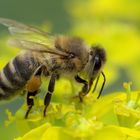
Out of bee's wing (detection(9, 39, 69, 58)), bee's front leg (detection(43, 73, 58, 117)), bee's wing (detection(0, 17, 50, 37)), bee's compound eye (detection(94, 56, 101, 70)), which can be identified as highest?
bee's wing (detection(0, 17, 50, 37))

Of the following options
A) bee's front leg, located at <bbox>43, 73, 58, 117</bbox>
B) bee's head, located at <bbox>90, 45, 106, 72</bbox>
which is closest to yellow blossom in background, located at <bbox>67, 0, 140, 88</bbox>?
bee's head, located at <bbox>90, 45, 106, 72</bbox>

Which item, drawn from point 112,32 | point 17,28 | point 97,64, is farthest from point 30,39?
point 112,32

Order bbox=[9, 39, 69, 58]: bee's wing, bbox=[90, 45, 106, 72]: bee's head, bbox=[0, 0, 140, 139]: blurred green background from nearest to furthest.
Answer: bbox=[9, 39, 69, 58]: bee's wing < bbox=[90, 45, 106, 72]: bee's head < bbox=[0, 0, 140, 139]: blurred green background

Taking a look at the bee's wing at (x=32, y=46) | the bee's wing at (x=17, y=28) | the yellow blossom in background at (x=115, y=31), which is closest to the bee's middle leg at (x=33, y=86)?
the bee's wing at (x=32, y=46)

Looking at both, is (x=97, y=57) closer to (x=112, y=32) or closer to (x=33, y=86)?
(x=33, y=86)

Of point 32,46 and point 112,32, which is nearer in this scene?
point 32,46

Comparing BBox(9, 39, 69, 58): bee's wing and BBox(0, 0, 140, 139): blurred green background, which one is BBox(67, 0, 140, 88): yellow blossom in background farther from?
BBox(9, 39, 69, 58): bee's wing

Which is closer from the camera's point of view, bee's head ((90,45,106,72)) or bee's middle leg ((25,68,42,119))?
bee's middle leg ((25,68,42,119))

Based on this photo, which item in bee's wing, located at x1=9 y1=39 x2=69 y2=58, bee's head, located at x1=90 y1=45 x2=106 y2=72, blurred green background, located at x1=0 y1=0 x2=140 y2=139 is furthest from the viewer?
blurred green background, located at x1=0 y1=0 x2=140 y2=139

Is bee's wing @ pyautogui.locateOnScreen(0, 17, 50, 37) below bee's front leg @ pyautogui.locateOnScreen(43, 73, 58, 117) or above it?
above
